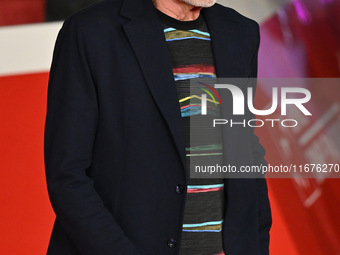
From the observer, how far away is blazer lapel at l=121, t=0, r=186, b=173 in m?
1.24

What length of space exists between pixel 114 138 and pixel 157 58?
181 millimetres

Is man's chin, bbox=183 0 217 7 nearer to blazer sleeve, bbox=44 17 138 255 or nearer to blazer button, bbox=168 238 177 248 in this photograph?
blazer sleeve, bbox=44 17 138 255

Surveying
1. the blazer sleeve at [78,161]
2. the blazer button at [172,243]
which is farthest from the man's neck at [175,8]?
the blazer button at [172,243]

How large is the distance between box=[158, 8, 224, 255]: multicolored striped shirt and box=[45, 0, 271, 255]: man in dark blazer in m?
0.03

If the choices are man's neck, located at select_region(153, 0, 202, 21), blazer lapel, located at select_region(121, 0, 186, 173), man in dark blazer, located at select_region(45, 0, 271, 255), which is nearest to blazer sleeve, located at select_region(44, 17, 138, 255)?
man in dark blazer, located at select_region(45, 0, 271, 255)

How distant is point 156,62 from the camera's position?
126cm

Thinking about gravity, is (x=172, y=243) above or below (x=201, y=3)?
below

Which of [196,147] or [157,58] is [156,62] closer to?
[157,58]

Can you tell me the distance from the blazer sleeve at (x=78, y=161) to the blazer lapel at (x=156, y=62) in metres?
0.11

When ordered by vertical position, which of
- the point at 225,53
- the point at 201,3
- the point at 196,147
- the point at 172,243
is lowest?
the point at 172,243

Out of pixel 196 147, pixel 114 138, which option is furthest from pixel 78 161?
pixel 196 147

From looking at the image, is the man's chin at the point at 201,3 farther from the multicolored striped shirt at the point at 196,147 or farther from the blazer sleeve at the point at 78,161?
the blazer sleeve at the point at 78,161

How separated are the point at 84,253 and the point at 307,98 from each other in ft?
5.41

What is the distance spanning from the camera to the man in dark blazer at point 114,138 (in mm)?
1189
